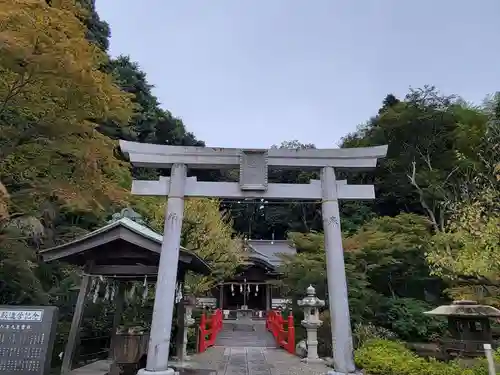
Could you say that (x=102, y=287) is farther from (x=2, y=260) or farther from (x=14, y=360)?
(x=14, y=360)

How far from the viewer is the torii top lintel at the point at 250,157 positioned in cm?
712

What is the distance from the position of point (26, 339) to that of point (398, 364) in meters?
7.09

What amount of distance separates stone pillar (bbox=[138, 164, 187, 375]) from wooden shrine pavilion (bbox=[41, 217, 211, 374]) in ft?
5.59

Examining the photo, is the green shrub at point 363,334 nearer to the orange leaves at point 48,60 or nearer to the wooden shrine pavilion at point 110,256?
the wooden shrine pavilion at point 110,256

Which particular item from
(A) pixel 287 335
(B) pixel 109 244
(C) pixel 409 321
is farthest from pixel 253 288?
(B) pixel 109 244

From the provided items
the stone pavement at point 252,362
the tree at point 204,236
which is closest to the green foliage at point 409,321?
the stone pavement at point 252,362

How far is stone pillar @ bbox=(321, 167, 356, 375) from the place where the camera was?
6227mm

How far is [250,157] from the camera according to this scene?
7.11 meters

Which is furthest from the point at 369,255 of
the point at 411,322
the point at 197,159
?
the point at 197,159

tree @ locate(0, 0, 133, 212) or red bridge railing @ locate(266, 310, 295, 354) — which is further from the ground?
tree @ locate(0, 0, 133, 212)

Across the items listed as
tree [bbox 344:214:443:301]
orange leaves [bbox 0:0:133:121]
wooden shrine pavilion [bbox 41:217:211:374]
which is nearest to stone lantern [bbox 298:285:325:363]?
wooden shrine pavilion [bbox 41:217:211:374]

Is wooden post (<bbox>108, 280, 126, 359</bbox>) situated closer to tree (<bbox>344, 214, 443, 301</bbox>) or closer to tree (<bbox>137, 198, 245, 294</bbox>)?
tree (<bbox>137, 198, 245, 294</bbox>)

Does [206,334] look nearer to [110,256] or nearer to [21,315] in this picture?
[110,256]

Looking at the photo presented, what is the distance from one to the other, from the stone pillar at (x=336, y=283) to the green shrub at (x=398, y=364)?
2187 millimetres
